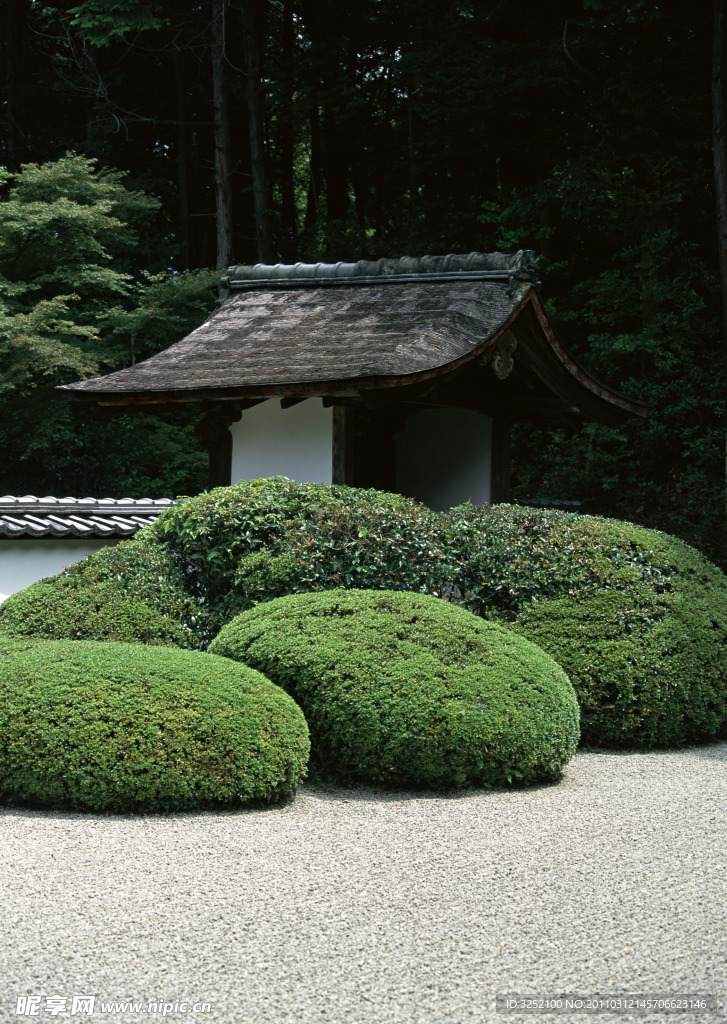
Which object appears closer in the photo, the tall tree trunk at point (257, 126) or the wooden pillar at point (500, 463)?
the wooden pillar at point (500, 463)

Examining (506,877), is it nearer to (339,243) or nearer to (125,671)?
(125,671)

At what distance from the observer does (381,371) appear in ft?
27.3

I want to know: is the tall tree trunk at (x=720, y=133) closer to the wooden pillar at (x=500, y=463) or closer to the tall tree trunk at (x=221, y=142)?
the wooden pillar at (x=500, y=463)

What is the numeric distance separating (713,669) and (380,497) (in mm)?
2527

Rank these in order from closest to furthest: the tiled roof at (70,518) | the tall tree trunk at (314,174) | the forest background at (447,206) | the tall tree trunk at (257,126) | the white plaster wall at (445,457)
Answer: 1. the tiled roof at (70,518)
2. the white plaster wall at (445,457)
3. the forest background at (447,206)
4. the tall tree trunk at (257,126)
5. the tall tree trunk at (314,174)

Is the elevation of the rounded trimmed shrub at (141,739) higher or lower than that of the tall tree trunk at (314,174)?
lower

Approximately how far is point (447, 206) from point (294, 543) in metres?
14.9

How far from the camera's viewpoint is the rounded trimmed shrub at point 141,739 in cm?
440

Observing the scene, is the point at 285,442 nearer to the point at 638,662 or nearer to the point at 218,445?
the point at 218,445

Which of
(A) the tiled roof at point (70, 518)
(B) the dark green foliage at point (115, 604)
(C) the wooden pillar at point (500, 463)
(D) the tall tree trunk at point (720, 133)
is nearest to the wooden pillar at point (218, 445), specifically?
(A) the tiled roof at point (70, 518)

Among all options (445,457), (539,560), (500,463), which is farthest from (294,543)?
(445,457)

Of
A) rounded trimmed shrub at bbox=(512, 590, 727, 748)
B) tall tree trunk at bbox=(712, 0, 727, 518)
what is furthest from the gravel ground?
tall tree trunk at bbox=(712, 0, 727, 518)

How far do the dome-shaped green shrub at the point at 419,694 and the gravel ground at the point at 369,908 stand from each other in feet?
0.81

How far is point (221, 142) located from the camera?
19.2m
